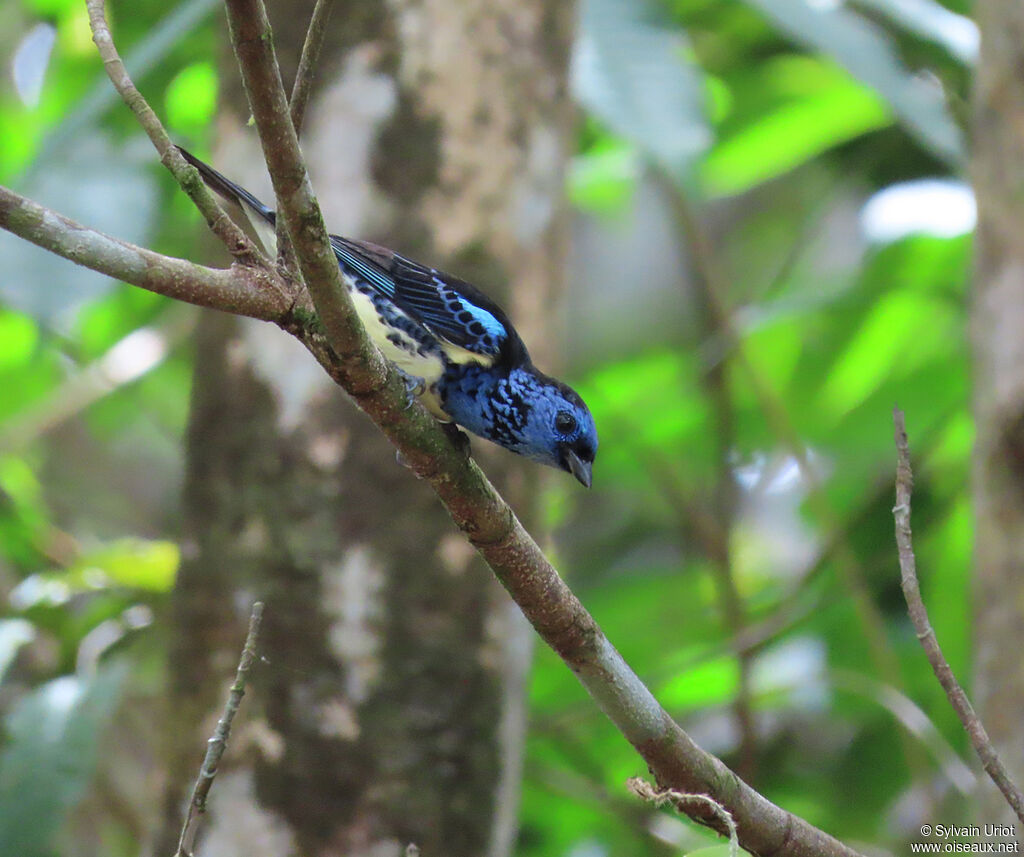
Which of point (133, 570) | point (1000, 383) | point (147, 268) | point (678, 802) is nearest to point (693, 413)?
point (1000, 383)

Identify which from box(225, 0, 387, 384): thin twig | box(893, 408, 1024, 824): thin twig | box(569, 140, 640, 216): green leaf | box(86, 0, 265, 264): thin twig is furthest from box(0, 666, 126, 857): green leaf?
box(569, 140, 640, 216): green leaf

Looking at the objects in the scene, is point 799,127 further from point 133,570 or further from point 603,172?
point 133,570

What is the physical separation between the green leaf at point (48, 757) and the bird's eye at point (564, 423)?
1.61m

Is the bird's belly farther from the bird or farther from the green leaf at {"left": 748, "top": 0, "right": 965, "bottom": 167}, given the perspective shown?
the green leaf at {"left": 748, "top": 0, "right": 965, "bottom": 167}

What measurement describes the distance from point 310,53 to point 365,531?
61.5 inches

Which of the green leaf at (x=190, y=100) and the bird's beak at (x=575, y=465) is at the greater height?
the green leaf at (x=190, y=100)

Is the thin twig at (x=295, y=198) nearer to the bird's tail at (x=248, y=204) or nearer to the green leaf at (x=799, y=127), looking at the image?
the bird's tail at (x=248, y=204)

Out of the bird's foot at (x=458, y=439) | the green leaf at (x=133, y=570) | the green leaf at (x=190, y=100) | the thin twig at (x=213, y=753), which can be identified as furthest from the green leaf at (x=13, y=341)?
the thin twig at (x=213, y=753)

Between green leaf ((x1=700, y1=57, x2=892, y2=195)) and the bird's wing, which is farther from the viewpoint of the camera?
green leaf ((x1=700, y1=57, x2=892, y2=195))

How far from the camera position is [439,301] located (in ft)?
8.64

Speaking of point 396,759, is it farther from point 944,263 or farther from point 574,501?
point 574,501

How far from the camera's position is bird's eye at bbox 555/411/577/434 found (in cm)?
262

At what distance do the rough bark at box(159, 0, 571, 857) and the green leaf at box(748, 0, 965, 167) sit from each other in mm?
900

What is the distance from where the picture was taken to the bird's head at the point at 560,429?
8.62ft
